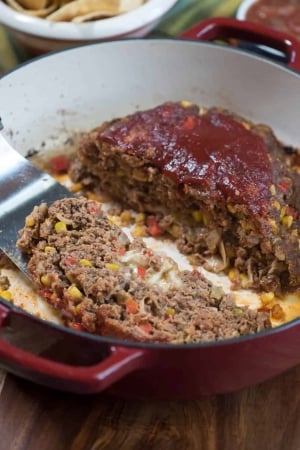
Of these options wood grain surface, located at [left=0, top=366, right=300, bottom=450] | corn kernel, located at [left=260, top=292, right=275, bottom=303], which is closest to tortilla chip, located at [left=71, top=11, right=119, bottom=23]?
corn kernel, located at [left=260, top=292, right=275, bottom=303]

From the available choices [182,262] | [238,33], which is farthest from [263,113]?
[182,262]

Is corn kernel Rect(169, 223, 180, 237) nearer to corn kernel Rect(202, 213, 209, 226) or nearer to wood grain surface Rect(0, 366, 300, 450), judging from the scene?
corn kernel Rect(202, 213, 209, 226)

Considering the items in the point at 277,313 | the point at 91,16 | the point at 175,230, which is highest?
the point at 91,16

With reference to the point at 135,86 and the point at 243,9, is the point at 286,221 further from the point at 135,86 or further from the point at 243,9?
the point at 243,9

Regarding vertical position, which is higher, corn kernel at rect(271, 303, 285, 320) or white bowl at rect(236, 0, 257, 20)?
white bowl at rect(236, 0, 257, 20)

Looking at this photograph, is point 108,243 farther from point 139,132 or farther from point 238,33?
point 238,33

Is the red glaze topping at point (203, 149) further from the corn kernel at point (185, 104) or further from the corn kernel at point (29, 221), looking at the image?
the corn kernel at point (29, 221)

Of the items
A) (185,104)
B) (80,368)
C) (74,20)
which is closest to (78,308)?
(80,368)
